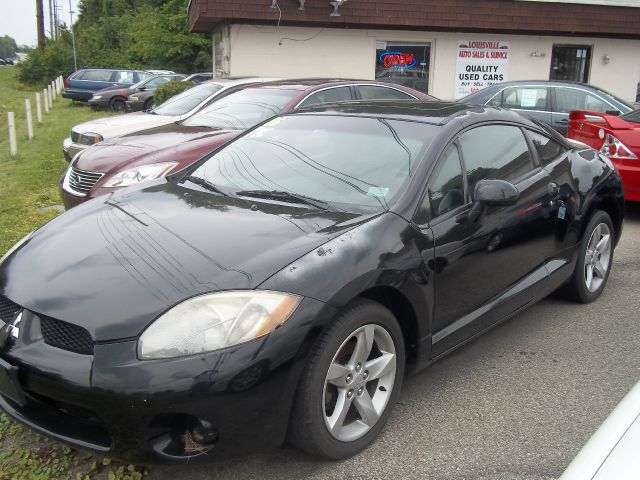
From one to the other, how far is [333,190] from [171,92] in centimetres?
1341

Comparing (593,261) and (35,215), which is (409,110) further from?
(35,215)

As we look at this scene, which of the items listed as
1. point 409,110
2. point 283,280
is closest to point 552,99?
point 409,110

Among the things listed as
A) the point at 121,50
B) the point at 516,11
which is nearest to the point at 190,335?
the point at 516,11

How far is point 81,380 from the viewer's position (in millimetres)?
2201

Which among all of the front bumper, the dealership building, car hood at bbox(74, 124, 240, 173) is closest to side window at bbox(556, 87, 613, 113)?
car hood at bbox(74, 124, 240, 173)

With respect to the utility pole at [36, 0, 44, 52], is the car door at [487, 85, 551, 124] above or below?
below

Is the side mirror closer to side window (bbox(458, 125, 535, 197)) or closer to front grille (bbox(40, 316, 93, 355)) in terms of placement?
side window (bbox(458, 125, 535, 197))

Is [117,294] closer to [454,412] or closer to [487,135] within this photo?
[454,412]

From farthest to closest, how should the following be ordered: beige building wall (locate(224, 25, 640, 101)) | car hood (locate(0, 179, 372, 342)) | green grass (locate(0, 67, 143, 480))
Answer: beige building wall (locate(224, 25, 640, 101)), green grass (locate(0, 67, 143, 480)), car hood (locate(0, 179, 372, 342))

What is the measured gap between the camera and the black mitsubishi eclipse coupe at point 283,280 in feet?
7.37

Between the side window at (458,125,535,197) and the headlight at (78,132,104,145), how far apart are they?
5662 mm

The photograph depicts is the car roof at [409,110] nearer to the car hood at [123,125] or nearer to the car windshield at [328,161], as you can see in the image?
the car windshield at [328,161]

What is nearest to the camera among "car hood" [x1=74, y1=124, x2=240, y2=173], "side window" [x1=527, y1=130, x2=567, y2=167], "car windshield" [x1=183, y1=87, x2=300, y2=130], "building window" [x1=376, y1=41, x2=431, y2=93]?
"side window" [x1=527, y1=130, x2=567, y2=167]

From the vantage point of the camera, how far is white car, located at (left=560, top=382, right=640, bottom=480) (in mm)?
1494
